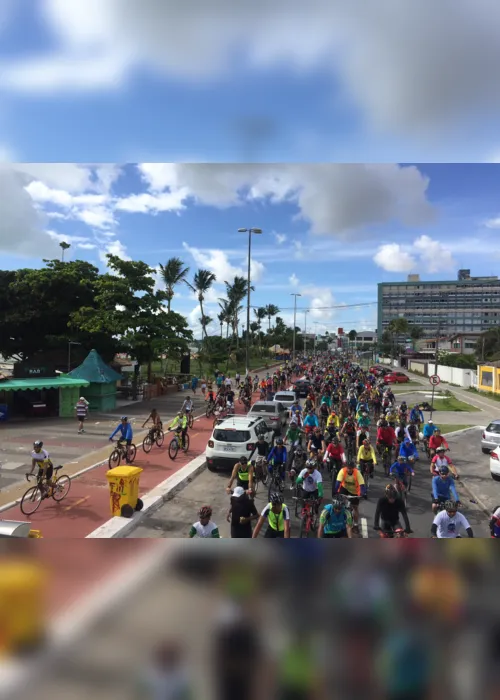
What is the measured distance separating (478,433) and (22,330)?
2743 cm

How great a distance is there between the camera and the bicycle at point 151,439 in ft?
47.8

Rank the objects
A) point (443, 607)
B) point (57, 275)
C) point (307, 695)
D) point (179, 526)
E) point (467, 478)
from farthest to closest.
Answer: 1. point (57, 275)
2. point (467, 478)
3. point (179, 526)
4. point (443, 607)
5. point (307, 695)

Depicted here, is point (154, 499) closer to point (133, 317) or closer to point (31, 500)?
point (31, 500)

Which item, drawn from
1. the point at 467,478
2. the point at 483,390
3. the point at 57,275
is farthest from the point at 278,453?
the point at 483,390

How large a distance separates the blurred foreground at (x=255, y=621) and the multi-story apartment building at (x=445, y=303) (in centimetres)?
10676

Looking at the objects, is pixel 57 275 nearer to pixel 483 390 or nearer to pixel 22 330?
pixel 22 330

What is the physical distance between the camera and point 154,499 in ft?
32.1

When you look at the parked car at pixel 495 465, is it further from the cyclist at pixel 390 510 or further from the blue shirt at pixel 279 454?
the cyclist at pixel 390 510

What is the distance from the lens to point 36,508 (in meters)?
9.07

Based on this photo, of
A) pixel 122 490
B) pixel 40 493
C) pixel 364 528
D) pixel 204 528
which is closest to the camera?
pixel 204 528

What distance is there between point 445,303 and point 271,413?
107785 mm

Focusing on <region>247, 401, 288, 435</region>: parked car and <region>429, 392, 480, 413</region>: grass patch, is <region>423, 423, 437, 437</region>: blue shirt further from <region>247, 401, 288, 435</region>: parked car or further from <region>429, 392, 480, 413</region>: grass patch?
<region>429, 392, 480, 413</region>: grass patch

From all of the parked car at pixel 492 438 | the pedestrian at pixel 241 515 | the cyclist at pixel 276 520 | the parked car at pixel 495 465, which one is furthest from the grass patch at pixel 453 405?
the cyclist at pixel 276 520

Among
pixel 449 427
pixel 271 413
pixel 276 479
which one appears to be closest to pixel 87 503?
pixel 276 479
